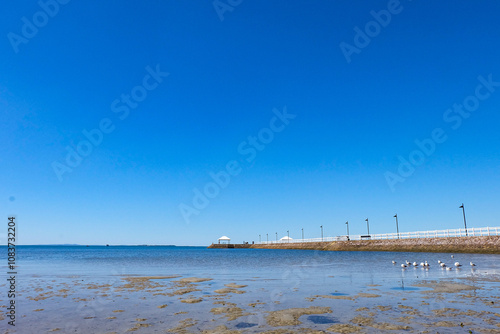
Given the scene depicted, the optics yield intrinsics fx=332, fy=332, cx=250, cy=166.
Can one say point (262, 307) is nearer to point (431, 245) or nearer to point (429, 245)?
point (431, 245)

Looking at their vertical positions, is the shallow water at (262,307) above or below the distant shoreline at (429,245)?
above

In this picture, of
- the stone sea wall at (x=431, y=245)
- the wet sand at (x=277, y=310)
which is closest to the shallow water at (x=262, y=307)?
the wet sand at (x=277, y=310)

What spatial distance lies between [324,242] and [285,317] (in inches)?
3073

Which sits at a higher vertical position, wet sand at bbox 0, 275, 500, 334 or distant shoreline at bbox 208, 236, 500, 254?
wet sand at bbox 0, 275, 500, 334

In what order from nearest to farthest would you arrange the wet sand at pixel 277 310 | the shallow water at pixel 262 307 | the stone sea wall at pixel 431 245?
the wet sand at pixel 277 310
the shallow water at pixel 262 307
the stone sea wall at pixel 431 245

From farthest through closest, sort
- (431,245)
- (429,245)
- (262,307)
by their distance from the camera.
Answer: (429,245) → (431,245) → (262,307)

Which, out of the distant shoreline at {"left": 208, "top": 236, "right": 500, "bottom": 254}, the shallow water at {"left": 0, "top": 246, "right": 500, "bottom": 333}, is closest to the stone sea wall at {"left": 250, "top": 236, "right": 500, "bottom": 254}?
the distant shoreline at {"left": 208, "top": 236, "right": 500, "bottom": 254}

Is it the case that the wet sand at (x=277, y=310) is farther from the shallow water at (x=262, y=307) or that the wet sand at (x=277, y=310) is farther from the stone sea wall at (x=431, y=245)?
the stone sea wall at (x=431, y=245)

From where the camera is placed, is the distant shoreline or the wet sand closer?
the wet sand

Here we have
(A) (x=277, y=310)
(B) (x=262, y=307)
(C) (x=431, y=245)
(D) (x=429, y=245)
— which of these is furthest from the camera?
(D) (x=429, y=245)

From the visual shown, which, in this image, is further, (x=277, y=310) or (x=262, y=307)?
(x=262, y=307)

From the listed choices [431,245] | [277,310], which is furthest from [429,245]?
[277,310]

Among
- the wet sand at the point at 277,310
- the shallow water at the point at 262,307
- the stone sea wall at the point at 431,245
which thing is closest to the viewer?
the wet sand at the point at 277,310

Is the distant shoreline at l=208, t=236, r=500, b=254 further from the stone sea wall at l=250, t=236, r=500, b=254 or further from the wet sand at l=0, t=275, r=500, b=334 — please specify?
the wet sand at l=0, t=275, r=500, b=334
